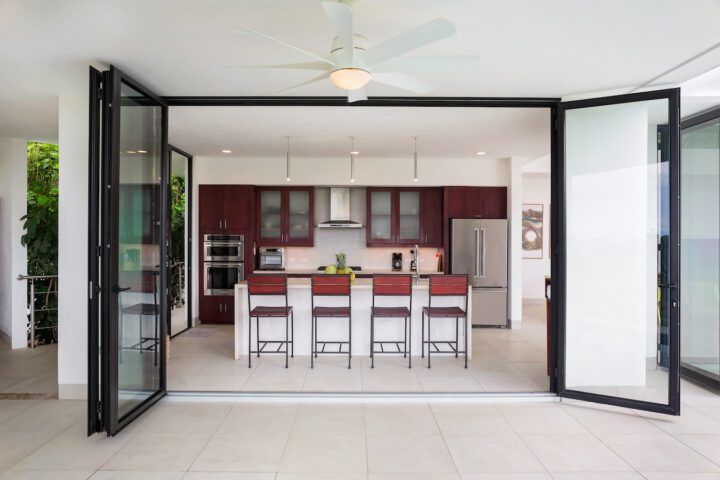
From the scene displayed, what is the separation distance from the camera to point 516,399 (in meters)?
3.77

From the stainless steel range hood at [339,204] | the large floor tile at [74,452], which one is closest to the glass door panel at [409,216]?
the stainless steel range hood at [339,204]

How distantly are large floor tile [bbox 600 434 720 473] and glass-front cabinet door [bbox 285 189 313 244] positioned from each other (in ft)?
16.5

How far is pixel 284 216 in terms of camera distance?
700cm

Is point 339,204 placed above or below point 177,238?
above

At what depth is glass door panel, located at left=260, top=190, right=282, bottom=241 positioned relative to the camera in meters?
7.00

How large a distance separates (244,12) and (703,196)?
4754mm

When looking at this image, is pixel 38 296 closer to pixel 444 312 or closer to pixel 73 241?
pixel 73 241

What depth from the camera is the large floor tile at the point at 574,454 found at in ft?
8.74

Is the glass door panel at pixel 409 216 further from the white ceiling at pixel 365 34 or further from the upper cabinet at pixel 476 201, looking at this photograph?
the white ceiling at pixel 365 34

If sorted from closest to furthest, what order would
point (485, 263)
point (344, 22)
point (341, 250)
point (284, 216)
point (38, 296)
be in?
point (344, 22) < point (38, 296) < point (485, 263) < point (284, 216) < point (341, 250)

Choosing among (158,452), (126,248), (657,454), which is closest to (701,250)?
(657,454)

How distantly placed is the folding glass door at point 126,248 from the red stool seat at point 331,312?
1495 millimetres

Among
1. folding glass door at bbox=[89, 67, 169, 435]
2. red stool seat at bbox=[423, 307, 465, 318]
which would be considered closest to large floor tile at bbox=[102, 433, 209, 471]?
folding glass door at bbox=[89, 67, 169, 435]

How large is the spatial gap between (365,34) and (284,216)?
4623mm
